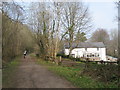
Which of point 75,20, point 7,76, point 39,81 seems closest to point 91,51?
point 75,20

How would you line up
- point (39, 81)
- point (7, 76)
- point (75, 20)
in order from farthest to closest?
1. point (75, 20)
2. point (7, 76)
3. point (39, 81)

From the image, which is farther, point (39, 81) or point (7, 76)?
point (7, 76)

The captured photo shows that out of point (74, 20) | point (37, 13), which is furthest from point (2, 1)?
point (74, 20)

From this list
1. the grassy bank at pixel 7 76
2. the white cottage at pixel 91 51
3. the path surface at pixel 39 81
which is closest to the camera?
the path surface at pixel 39 81

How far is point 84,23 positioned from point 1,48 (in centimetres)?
2596

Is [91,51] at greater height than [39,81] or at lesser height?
greater

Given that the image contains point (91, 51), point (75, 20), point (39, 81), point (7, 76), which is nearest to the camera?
point (39, 81)

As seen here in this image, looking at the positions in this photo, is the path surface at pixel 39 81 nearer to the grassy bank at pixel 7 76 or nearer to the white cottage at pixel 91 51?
the grassy bank at pixel 7 76

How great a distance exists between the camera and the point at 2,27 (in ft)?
61.3

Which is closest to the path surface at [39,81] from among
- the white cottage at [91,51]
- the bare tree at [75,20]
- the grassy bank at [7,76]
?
the grassy bank at [7,76]

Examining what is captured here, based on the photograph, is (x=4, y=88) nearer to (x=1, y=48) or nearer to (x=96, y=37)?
(x=1, y=48)

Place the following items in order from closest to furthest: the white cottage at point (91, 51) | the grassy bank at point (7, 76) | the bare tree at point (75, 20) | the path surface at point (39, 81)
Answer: the path surface at point (39, 81) → the grassy bank at point (7, 76) → the bare tree at point (75, 20) → the white cottage at point (91, 51)

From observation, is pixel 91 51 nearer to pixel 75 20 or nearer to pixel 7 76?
pixel 75 20

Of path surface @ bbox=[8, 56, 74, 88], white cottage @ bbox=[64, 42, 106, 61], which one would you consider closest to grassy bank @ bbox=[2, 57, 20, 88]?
path surface @ bbox=[8, 56, 74, 88]
